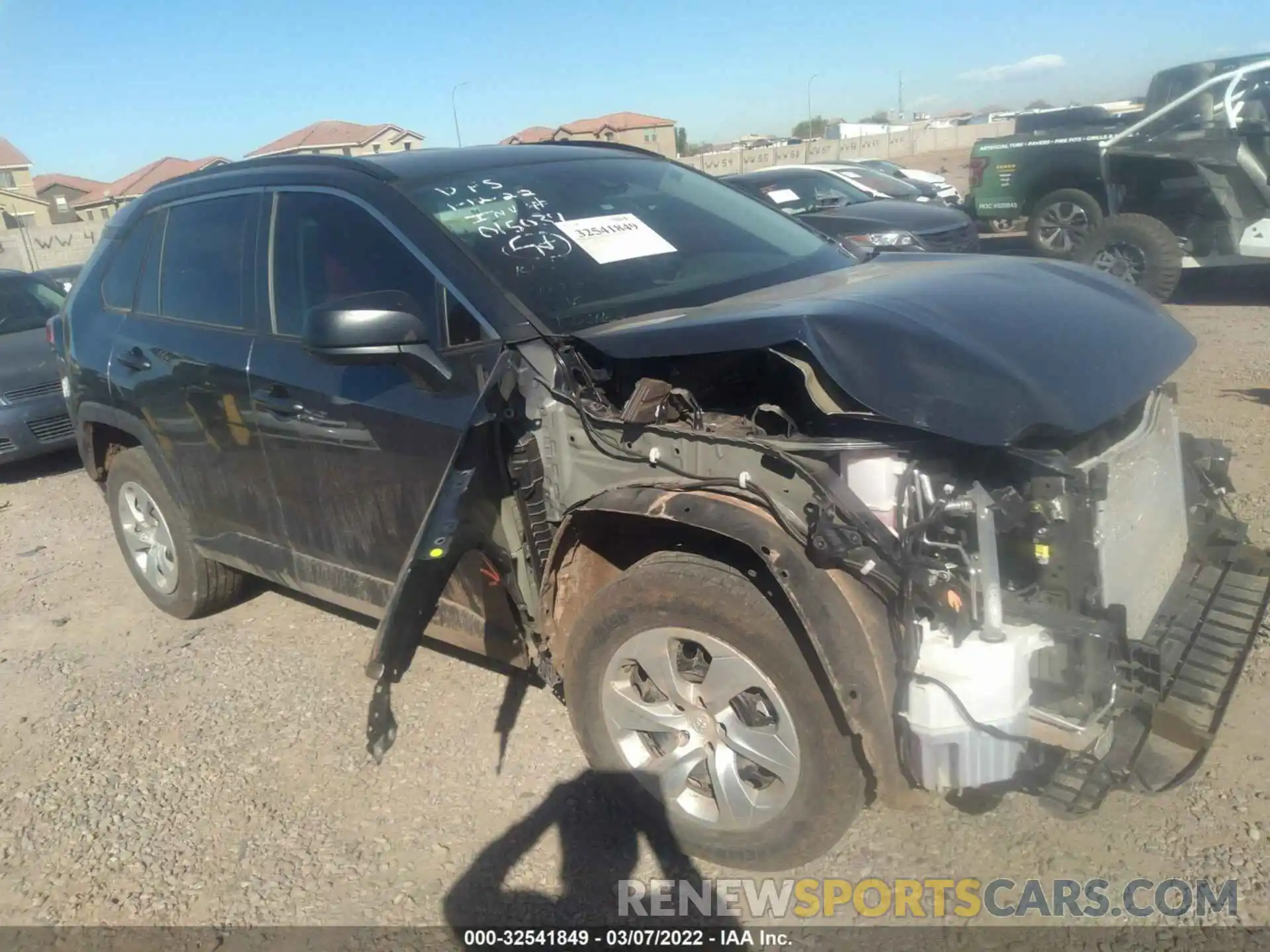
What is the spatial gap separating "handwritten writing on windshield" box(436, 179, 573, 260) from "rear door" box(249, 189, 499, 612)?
0.25 meters

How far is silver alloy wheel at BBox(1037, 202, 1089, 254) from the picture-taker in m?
10.2

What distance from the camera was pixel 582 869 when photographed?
109 inches

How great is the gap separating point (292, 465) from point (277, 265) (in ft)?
2.36

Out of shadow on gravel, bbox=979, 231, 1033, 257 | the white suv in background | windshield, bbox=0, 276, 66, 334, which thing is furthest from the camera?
the white suv in background

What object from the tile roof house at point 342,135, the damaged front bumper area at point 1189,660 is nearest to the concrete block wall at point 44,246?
the tile roof house at point 342,135

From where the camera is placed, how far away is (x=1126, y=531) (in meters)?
2.51

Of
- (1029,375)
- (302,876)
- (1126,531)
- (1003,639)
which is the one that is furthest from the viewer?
(302,876)

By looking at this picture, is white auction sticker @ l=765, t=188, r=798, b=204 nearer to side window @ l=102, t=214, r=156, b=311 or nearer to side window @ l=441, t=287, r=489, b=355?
side window @ l=102, t=214, r=156, b=311

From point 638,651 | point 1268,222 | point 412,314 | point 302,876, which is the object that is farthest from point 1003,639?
point 1268,222

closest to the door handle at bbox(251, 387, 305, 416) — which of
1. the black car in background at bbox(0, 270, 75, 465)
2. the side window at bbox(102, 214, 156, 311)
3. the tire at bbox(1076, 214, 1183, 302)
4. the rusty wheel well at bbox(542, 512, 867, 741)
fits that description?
the rusty wheel well at bbox(542, 512, 867, 741)

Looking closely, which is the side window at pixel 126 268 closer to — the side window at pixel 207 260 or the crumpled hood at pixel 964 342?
the side window at pixel 207 260

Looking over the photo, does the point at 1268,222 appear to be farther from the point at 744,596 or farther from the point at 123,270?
the point at 123,270

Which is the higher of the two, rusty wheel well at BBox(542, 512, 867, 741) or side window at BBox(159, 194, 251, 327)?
side window at BBox(159, 194, 251, 327)

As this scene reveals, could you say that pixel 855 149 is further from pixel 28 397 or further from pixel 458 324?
pixel 458 324
